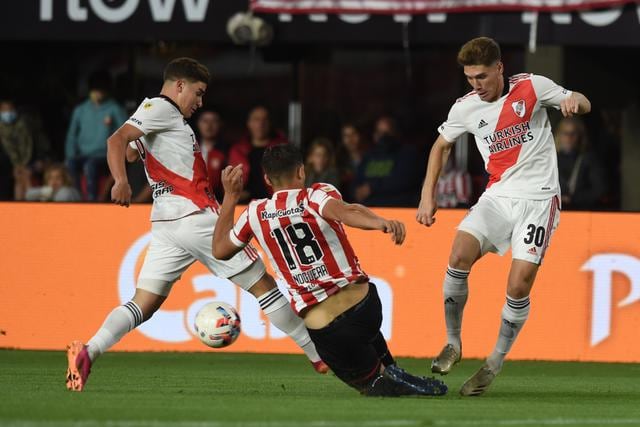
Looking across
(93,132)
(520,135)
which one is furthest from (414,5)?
(520,135)

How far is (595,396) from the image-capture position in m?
8.91

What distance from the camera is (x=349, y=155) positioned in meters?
14.5

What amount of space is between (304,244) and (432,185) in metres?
1.29

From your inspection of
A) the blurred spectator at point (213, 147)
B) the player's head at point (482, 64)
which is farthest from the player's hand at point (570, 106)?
the blurred spectator at point (213, 147)

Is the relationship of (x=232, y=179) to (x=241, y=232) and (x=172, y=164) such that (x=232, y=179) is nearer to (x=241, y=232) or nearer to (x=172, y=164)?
(x=241, y=232)

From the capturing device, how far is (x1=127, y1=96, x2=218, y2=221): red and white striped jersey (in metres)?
9.08

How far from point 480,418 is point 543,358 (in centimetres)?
481

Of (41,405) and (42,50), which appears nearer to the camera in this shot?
(41,405)

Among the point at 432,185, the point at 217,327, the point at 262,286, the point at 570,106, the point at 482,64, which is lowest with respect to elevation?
the point at 217,327

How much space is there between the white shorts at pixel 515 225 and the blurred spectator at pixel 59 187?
5.80m

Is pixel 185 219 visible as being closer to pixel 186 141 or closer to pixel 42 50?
pixel 186 141

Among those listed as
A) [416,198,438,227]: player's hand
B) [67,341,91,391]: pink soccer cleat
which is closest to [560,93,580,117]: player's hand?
[416,198,438,227]: player's hand

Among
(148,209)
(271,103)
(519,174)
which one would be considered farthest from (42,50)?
(519,174)

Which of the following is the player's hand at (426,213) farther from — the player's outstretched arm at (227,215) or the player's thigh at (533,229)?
the player's outstretched arm at (227,215)
